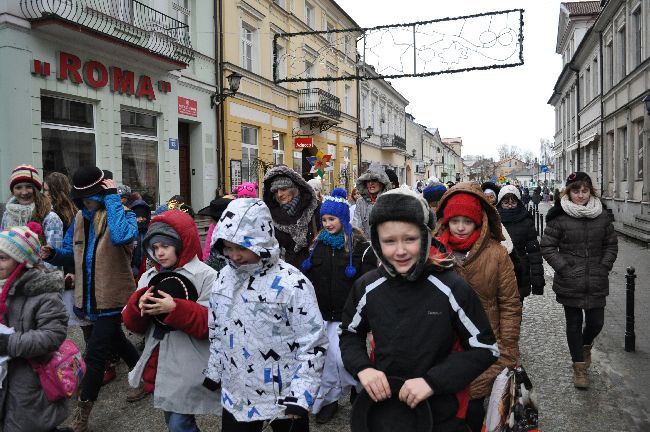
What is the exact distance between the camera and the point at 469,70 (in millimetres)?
12648

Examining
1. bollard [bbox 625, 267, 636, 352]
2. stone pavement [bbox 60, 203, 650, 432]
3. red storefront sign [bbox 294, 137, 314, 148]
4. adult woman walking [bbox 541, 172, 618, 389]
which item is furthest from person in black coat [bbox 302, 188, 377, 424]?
red storefront sign [bbox 294, 137, 314, 148]

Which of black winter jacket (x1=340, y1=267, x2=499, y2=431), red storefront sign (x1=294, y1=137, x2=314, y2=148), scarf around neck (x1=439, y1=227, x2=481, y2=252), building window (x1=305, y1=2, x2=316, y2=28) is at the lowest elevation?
black winter jacket (x1=340, y1=267, x2=499, y2=431)

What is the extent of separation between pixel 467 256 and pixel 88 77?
10.5m

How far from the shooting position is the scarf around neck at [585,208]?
4.52 metres

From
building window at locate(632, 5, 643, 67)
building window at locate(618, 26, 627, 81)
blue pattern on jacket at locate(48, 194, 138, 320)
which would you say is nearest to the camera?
blue pattern on jacket at locate(48, 194, 138, 320)

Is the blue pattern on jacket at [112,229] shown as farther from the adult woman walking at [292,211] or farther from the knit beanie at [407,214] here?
the knit beanie at [407,214]

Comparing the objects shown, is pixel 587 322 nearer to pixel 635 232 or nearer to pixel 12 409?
pixel 12 409

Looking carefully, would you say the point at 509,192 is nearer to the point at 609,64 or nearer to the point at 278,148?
the point at 278,148

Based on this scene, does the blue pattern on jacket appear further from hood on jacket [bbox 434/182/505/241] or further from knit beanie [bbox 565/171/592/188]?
knit beanie [bbox 565/171/592/188]

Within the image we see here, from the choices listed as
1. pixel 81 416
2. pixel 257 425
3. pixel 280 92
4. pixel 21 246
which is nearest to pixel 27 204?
pixel 81 416

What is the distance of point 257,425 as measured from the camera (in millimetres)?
2570

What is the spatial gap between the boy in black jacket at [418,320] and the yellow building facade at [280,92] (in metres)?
14.4

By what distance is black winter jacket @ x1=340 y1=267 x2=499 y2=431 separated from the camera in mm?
1998

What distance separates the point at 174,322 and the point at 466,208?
1793mm
